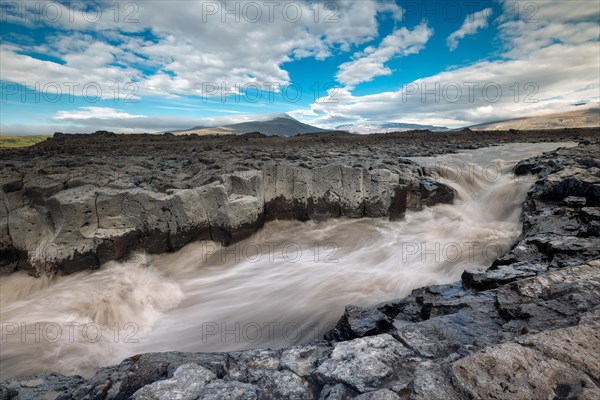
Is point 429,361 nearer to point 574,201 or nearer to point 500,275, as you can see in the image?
point 500,275

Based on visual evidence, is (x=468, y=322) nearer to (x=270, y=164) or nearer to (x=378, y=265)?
(x=378, y=265)

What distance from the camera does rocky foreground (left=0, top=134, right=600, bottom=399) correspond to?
7.95ft

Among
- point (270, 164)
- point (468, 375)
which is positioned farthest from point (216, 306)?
point (468, 375)

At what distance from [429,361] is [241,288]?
5833mm

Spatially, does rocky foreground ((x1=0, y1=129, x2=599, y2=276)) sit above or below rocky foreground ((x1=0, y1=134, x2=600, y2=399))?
above

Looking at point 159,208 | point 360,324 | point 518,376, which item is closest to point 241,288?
point 159,208

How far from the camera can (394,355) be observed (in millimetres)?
2990

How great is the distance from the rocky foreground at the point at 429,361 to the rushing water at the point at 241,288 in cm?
224

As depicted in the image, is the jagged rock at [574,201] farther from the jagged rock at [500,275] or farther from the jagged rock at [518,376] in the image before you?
the jagged rock at [518,376]

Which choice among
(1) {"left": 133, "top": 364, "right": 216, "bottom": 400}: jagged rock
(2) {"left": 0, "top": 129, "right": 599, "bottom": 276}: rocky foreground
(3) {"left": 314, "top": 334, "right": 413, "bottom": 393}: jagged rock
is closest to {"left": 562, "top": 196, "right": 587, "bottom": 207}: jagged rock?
(2) {"left": 0, "top": 129, "right": 599, "bottom": 276}: rocky foreground

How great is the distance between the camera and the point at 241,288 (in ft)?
26.4

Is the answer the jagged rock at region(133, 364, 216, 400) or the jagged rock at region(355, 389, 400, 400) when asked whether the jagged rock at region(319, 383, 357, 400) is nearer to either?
the jagged rock at region(355, 389, 400, 400)

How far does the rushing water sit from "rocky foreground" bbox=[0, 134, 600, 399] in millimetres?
2235

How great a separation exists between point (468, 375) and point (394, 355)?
66cm
